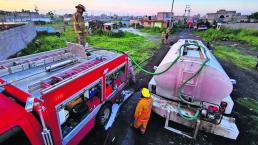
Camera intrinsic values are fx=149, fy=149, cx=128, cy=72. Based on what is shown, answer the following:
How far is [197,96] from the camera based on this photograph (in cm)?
415

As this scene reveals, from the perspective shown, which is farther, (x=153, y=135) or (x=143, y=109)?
(x=153, y=135)

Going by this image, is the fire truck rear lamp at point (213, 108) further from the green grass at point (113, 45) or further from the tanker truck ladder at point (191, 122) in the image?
the green grass at point (113, 45)

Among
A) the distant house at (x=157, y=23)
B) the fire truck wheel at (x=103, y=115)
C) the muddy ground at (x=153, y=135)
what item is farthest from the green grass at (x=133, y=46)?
the distant house at (x=157, y=23)

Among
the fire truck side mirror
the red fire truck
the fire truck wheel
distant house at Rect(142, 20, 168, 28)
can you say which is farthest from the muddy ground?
distant house at Rect(142, 20, 168, 28)

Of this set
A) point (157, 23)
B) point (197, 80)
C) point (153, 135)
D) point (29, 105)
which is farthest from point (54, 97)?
point (157, 23)

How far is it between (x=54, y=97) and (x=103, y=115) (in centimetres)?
208

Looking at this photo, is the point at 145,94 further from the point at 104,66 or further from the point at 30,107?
the point at 30,107

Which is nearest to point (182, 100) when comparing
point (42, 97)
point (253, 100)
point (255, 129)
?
point (255, 129)

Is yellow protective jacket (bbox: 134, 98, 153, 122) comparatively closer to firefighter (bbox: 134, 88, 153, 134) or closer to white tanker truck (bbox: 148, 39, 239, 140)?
firefighter (bbox: 134, 88, 153, 134)

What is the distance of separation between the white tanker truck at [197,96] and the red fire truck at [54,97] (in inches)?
63.4

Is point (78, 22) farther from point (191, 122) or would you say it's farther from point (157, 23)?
point (157, 23)

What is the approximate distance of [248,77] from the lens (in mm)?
8391

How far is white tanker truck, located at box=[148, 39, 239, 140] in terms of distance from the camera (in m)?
3.76

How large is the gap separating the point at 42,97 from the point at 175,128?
3.72 m
